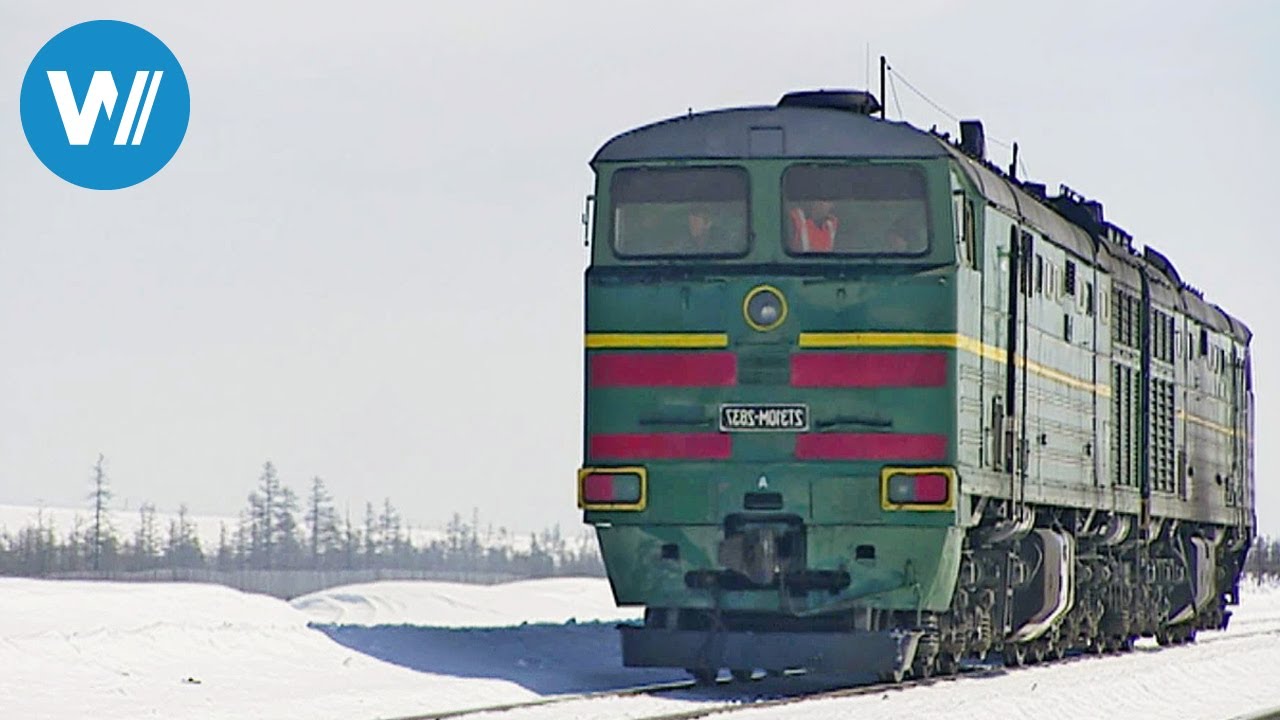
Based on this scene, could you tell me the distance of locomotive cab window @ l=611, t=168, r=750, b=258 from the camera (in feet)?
65.6

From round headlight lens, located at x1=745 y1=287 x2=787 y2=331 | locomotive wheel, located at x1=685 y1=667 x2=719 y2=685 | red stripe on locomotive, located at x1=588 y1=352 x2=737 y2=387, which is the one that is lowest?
locomotive wheel, located at x1=685 y1=667 x2=719 y2=685

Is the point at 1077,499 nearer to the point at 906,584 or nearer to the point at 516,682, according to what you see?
the point at 906,584

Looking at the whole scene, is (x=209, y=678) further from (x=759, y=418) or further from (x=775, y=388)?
(x=775, y=388)

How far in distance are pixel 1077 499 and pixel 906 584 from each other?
17.2 feet

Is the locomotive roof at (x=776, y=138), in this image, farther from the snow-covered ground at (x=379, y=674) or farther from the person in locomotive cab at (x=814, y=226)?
the snow-covered ground at (x=379, y=674)

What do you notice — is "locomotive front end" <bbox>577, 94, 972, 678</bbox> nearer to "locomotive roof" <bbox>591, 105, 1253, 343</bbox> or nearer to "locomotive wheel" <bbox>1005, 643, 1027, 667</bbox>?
"locomotive roof" <bbox>591, 105, 1253, 343</bbox>

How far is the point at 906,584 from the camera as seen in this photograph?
19812 mm

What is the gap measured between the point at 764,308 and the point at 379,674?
462 centimetres

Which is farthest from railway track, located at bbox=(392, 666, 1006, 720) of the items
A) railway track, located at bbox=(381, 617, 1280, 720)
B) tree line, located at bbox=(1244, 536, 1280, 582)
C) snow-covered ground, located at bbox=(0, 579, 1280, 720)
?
tree line, located at bbox=(1244, 536, 1280, 582)

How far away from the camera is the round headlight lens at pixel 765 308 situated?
19.7 metres

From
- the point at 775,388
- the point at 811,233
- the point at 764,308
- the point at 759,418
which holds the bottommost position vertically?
the point at 759,418

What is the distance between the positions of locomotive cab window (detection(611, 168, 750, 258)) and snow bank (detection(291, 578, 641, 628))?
35.7ft

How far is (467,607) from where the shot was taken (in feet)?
120

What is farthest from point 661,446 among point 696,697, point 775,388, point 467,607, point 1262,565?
point 1262,565
